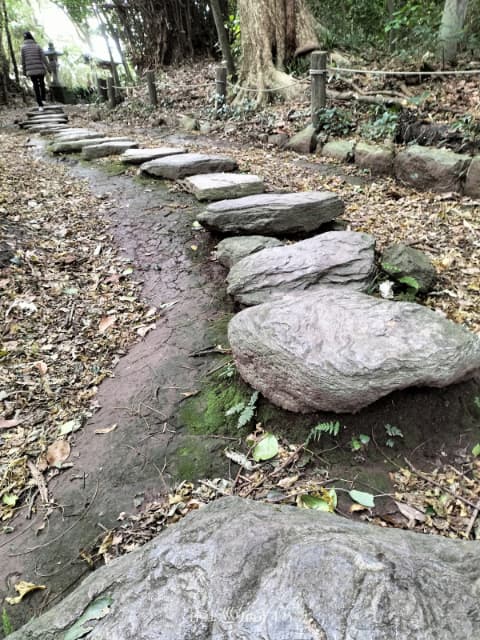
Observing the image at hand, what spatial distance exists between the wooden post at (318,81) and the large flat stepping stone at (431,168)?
183cm

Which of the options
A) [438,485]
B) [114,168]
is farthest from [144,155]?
[438,485]

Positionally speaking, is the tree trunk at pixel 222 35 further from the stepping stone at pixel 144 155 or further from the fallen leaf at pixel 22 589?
the fallen leaf at pixel 22 589

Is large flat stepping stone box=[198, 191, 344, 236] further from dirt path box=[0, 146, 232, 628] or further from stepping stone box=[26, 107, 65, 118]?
stepping stone box=[26, 107, 65, 118]

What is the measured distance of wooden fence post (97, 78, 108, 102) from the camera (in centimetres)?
1351

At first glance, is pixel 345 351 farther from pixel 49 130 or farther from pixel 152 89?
pixel 152 89

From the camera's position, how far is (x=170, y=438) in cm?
240

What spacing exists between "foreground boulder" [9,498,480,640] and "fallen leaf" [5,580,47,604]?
2.12 ft

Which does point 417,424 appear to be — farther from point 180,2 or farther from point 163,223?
point 180,2

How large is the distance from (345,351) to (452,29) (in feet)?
19.8

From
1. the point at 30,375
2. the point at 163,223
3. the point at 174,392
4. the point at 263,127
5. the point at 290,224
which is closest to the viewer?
the point at 174,392

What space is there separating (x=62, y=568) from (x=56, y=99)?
60.9 feet

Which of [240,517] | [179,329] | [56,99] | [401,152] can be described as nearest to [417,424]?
[240,517]

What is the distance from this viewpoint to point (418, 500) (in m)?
1.91

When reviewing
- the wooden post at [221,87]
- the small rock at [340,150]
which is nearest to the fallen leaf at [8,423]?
the small rock at [340,150]
